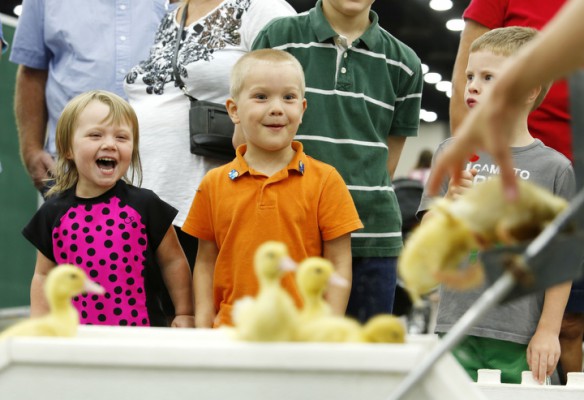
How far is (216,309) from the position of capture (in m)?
2.25

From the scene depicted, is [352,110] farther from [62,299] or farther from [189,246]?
[62,299]

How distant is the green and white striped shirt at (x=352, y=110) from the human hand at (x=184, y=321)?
501mm

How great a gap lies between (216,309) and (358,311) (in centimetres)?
41

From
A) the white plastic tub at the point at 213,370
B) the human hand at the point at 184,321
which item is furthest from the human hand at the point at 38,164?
the white plastic tub at the point at 213,370

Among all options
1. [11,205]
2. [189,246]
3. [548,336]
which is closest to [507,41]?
[548,336]

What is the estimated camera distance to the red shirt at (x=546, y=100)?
8.04ft

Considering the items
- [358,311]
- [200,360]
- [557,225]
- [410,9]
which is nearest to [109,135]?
[358,311]

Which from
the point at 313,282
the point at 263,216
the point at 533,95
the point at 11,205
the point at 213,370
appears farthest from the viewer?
the point at 11,205

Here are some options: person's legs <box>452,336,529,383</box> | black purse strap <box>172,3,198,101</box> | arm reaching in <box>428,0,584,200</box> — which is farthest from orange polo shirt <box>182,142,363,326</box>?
arm reaching in <box>428,0,584,200</box>

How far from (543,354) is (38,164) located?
1818mm

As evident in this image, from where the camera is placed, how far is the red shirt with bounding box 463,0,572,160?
8.04ft

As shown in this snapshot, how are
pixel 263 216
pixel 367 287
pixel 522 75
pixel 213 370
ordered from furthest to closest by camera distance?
pixel 367 287 → pixel 263 216 → pixel 213 370 → pixel 522 75

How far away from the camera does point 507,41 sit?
2293 millimetres

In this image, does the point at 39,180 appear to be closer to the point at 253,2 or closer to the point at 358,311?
the point at 253,2
